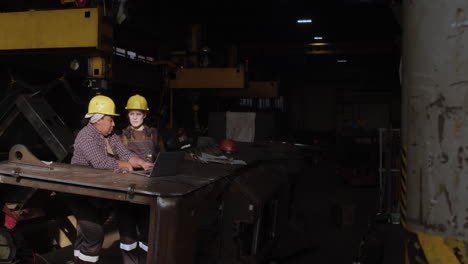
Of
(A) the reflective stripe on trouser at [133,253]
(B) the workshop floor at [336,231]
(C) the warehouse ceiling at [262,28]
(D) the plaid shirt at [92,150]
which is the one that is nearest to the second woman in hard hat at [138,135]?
(D) the plaid shirt at [92,150]

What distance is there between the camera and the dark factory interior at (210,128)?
315cm

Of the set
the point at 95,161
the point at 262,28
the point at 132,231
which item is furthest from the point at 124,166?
the point at 262,28

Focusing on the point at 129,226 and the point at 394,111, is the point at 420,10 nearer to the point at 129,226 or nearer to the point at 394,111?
the point at 129,226

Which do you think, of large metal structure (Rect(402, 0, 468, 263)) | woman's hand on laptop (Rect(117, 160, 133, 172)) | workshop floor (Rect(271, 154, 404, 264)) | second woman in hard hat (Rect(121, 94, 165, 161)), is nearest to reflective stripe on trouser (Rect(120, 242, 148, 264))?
woman's hand on laptop (Rect(117, 160, 133, 172))

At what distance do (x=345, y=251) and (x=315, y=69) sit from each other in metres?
16.3

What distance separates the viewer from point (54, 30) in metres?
5.13

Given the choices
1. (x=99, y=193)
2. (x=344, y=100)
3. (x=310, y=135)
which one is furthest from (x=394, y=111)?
(x=99, y=193)

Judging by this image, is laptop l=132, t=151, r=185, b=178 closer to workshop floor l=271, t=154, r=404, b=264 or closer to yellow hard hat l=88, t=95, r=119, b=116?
yellow hard hat l=88, t=95, r=119, b=116

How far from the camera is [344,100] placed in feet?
55.2

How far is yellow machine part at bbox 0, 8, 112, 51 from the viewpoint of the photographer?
5.01m

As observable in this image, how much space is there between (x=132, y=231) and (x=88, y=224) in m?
0.36

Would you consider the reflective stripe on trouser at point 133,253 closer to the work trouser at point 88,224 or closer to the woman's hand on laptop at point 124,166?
the work trouser at point 88,224

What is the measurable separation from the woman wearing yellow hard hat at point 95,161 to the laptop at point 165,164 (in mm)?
443

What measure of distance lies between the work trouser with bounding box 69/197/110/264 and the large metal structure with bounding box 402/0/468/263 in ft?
7.72
